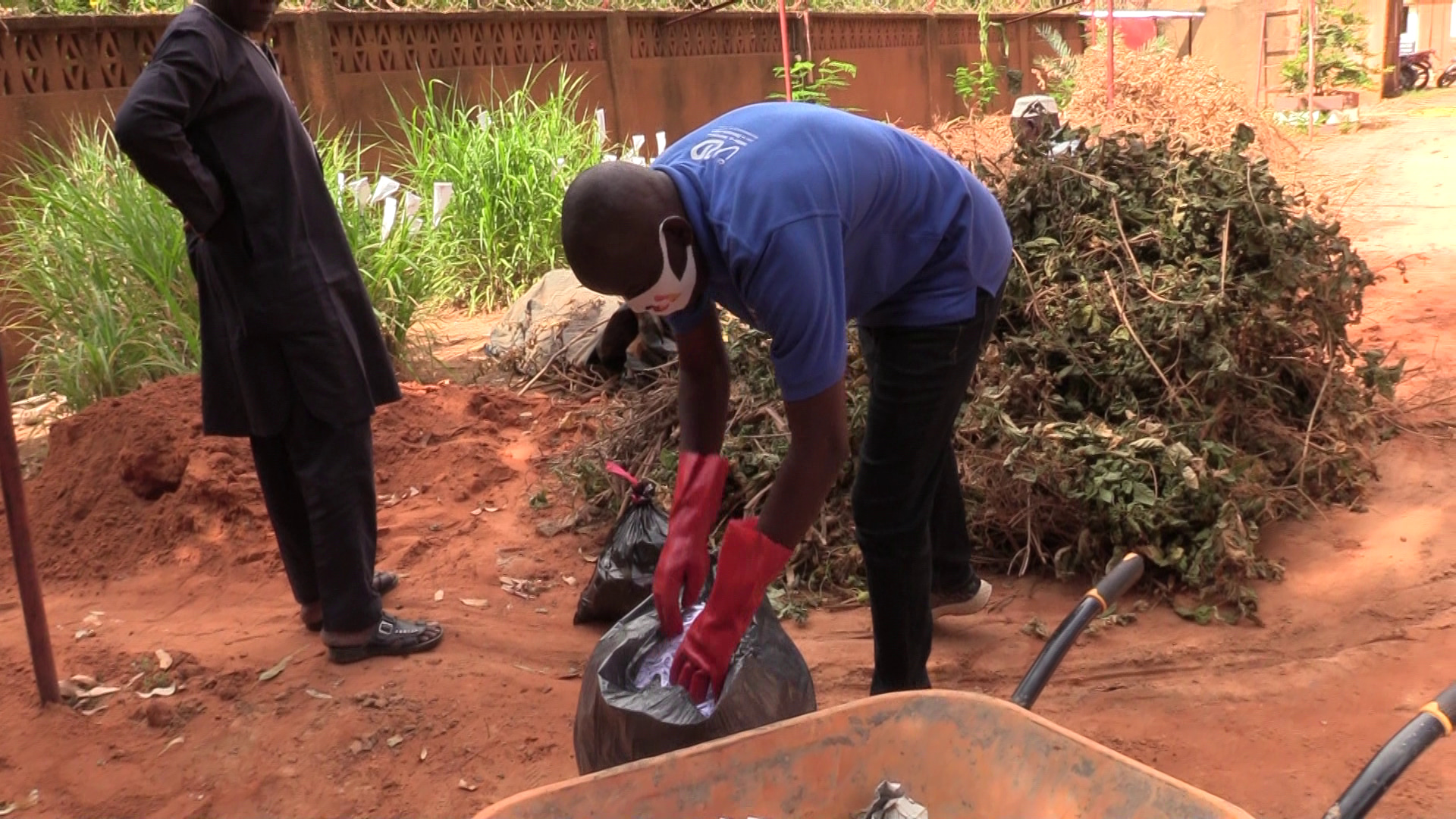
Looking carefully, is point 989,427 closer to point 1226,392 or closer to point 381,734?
point 1226,392

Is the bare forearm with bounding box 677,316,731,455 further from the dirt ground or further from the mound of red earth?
the mound of red earth

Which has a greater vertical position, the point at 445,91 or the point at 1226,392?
the point at 445,91

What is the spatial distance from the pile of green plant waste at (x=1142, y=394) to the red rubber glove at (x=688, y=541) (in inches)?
50.8

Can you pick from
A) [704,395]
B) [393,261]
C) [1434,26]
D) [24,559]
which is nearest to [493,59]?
[393,261]

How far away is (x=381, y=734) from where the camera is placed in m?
2.73

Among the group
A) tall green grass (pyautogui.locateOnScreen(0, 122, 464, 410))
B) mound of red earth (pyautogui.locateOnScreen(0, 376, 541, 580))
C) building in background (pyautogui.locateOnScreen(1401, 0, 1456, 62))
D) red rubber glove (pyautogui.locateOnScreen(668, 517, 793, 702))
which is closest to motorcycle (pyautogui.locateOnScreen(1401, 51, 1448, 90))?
building in background (pyautogui.locateOnScreen(1401, 0, 1456, 62))

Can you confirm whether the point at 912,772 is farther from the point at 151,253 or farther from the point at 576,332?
the point at 151,253

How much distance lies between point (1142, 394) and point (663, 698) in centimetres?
219

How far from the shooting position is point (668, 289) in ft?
6.19

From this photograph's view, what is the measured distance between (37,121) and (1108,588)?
223 inches

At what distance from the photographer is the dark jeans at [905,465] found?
2.28 m

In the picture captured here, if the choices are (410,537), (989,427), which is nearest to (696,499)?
(989,427)

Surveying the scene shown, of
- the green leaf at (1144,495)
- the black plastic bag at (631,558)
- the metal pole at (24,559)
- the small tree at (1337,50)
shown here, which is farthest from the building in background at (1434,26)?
the metal pole at (24,559)

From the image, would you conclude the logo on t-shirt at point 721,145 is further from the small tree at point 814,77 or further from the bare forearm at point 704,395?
the small tree at point 814,77
